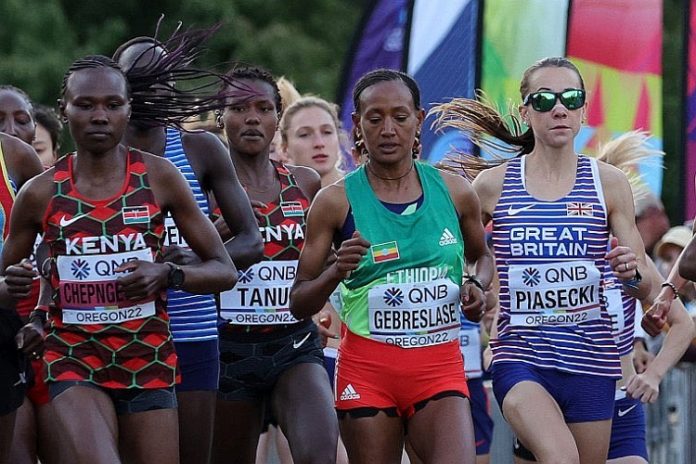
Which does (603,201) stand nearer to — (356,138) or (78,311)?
(356,138)

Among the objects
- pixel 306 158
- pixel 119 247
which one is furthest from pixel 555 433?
pixel 306 158

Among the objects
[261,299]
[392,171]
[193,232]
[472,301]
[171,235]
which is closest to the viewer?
[193,232]

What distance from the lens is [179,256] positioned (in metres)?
6.75

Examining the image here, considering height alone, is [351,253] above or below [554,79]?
below

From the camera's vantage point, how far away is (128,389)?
650 centimetres

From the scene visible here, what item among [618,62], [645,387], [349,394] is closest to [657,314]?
[645,387]

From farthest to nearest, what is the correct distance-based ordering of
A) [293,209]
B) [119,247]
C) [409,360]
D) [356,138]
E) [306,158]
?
[306,158], [293,209], [356,138], [409,360], [119,247]

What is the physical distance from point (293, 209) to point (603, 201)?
1474 millimetres

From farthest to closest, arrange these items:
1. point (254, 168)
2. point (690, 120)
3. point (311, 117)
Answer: point (690, 120) → point (311, 117) → point (254, 168)

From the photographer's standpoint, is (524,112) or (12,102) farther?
(12,102)

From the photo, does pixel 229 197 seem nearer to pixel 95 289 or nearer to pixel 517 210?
pixel 95 289

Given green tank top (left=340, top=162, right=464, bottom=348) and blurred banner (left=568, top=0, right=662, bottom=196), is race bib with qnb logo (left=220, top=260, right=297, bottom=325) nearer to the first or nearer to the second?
green tank top (left=340, top=162, right=464, bottom=348)

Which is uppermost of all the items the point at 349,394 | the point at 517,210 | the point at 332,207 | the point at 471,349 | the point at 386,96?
the point at 386,96

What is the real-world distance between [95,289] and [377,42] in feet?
23.5
